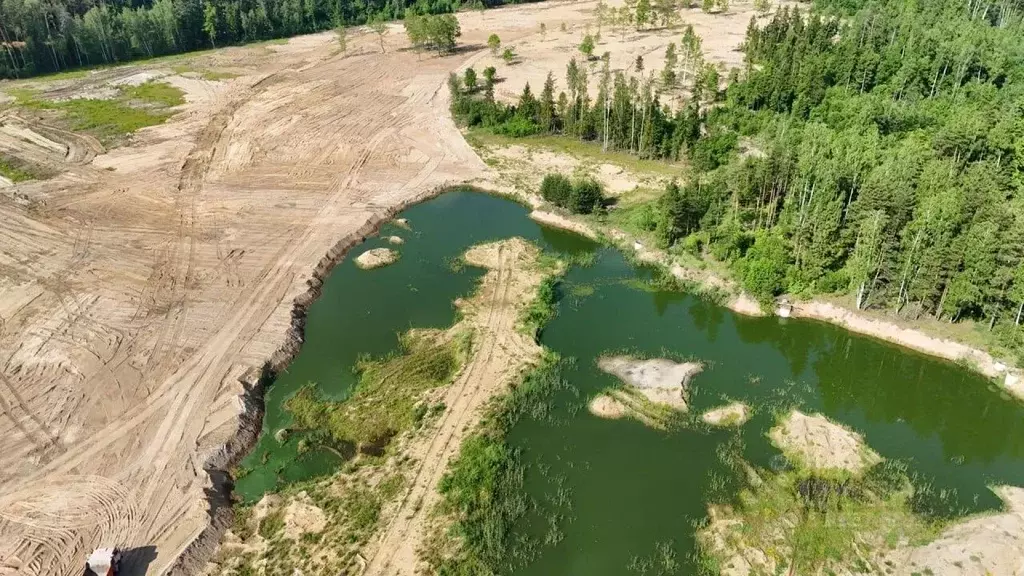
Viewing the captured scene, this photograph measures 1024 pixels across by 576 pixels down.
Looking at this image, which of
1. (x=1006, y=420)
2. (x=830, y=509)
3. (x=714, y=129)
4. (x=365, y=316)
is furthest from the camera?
(x=714, y=129)

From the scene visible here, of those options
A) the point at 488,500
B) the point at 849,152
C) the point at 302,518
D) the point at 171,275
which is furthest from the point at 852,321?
the point at 171,275

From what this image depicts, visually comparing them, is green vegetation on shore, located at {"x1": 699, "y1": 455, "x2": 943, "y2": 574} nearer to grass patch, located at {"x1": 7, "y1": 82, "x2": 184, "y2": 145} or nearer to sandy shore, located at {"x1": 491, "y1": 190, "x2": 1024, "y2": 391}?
sandy shore, located at {"x1": 491, "y1": 190, "x2": 1024, "y2": 391}

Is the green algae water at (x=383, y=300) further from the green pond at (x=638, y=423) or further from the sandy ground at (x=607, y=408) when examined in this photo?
the sandy ground at (x=607, y=408)

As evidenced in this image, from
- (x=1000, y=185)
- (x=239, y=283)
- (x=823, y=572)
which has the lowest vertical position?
(x=823, y=572)

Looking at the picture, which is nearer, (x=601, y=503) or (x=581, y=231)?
(x=601, y=503)

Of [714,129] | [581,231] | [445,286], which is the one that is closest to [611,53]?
[714,129]

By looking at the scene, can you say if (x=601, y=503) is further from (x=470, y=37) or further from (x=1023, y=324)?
(x=470, y=37)

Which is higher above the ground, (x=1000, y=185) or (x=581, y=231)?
(x=1000, y=185)
